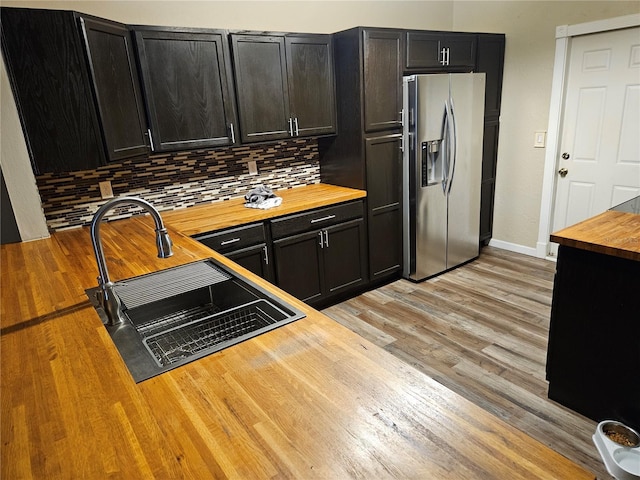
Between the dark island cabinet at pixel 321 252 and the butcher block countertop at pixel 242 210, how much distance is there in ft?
0.21

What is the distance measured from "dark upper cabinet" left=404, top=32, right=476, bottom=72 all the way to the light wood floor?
5.93 feet

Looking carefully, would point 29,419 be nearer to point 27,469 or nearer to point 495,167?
point 27,469

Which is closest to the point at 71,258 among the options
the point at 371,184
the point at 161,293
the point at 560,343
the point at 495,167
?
the point at 161,293

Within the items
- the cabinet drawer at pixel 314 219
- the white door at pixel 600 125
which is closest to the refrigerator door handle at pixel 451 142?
the cabinet drawer at pixel 314 219

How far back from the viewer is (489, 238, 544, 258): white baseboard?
4.13 metres

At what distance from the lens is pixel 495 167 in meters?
4.23

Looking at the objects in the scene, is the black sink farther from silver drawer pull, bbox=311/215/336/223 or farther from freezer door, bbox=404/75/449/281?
freezer door, bbox=404/75/449/281

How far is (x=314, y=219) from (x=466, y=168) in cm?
155

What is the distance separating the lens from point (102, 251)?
1288 mm

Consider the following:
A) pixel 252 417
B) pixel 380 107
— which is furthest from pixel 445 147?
pixel 252 417

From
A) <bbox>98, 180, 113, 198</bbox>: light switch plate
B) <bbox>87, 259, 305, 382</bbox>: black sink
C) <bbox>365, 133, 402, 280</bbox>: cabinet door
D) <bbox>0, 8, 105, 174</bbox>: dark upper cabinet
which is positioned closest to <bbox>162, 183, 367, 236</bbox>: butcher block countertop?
<bbox>365, 133, 402, 280</bbox>: cabinet door

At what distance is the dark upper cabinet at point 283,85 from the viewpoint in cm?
277

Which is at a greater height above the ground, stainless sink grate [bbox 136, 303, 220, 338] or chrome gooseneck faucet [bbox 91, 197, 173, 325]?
chrome gooseneck faucet [bbox 91, 197, 173, 325]

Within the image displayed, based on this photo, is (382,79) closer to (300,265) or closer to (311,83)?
(311,83)
